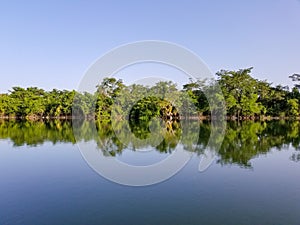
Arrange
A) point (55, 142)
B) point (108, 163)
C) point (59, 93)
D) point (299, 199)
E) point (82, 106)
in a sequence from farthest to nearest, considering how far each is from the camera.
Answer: point (59, 93), point (82, 106), point (55, 142), point (108, 163), point (299, 199)

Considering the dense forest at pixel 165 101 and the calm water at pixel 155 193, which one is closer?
the calm water at pixel 155 193

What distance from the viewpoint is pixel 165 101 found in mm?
32688

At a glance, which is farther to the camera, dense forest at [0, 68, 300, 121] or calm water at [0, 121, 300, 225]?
dense forest at [0, 68, 300, 121]

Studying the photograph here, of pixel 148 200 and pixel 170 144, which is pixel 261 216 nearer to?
pixel 148 200

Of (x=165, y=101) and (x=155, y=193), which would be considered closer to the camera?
(x=155, y=193)

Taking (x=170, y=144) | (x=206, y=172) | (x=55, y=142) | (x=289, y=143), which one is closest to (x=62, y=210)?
(x=206, y=172)

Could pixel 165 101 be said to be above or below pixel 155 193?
above

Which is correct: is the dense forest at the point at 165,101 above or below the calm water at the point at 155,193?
above

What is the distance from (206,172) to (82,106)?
2930 cm

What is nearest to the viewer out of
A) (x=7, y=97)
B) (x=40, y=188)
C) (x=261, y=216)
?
(x=261, y=216)

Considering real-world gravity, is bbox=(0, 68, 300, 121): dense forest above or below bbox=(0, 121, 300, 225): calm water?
above

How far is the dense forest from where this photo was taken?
33422mm

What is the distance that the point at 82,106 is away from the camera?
36.6 m

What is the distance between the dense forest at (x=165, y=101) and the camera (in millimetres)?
33422
